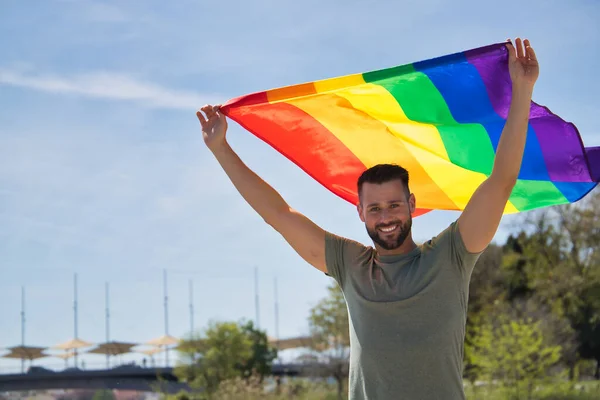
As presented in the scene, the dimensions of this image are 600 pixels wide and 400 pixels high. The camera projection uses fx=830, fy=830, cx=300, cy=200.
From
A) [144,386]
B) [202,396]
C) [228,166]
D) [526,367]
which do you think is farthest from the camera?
[144,386]

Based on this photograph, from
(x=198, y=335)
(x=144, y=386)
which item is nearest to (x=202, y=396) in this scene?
(x=198, y=335)

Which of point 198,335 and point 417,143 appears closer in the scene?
point 417,143

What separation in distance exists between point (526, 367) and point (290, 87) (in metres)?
25.4

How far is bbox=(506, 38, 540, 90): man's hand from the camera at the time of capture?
11.2 feet

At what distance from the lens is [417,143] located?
471 cm

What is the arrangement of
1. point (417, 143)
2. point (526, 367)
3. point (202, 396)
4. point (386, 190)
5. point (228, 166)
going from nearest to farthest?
point (386, 190), point (228, 166), point (417, 143), point (526, 367), point (202, 396)

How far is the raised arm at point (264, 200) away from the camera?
150 inches

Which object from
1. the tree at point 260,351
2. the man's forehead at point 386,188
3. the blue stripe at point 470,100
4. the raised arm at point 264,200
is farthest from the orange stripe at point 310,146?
the tree at point 260,351

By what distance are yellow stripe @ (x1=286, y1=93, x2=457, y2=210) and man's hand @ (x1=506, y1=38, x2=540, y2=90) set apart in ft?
4.13

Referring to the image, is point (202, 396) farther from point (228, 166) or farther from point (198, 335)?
point (228, 166)

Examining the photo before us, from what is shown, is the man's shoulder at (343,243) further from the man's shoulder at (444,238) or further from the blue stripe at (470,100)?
the blue stripe at (470,100)

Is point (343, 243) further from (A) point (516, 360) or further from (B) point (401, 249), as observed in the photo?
(A) point (516, 360)

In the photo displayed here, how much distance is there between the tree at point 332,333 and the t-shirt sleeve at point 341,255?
3022 centimetres

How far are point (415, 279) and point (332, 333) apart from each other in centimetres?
3166
